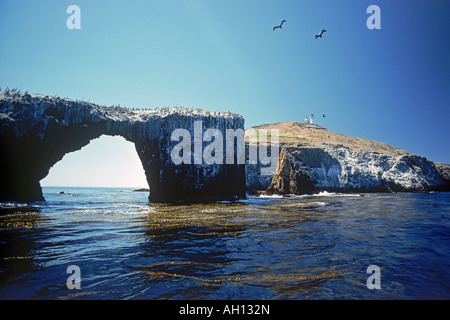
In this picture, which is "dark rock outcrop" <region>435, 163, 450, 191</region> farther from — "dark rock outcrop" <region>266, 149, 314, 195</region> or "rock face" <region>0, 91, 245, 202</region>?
"rock face" <region>0, 91, 245, 202</region>

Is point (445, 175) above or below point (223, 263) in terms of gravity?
above

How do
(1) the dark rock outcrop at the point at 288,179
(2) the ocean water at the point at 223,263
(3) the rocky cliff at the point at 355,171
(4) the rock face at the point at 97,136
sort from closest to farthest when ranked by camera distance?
(2) the ocean water at the point at 223,263 → (4) the rock face at the point at 97,136 → (1) the dark rock outcrop at the point at 288,179 → (3) the rocky cliff at the point at 355,171

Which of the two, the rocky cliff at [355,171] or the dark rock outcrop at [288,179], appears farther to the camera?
the rocky cliff at [355,171]

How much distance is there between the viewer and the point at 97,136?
81.8 ft

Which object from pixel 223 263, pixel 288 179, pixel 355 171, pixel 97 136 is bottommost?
pixel 223 263

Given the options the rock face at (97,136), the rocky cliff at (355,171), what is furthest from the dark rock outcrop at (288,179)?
the rocky cliff at (355,171)

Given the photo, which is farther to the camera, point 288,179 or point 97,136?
point 288,179

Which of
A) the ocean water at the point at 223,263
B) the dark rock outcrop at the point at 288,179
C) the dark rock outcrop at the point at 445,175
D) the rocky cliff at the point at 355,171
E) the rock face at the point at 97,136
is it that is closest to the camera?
the ocean water at the point at 223,263

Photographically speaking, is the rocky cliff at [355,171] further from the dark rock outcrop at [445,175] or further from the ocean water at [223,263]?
the ocean water at [223,263]

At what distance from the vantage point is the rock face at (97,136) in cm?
1906

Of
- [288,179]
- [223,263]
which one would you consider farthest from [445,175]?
[223,263]

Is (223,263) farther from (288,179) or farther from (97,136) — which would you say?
(288,179)

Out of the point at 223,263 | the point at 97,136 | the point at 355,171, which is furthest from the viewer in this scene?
the point at 355,171
